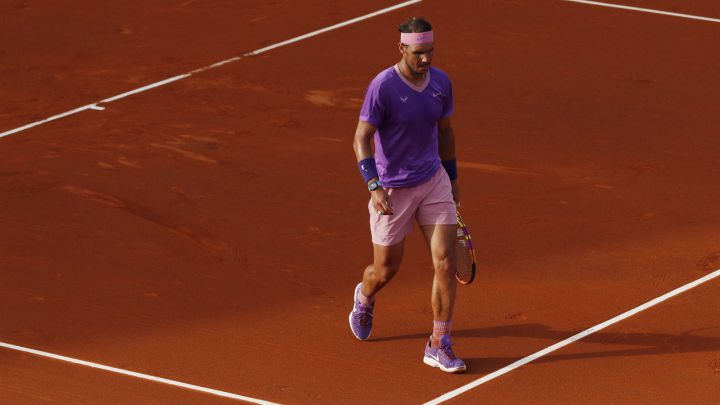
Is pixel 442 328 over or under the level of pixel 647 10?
over

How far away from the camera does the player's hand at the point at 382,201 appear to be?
346 inches

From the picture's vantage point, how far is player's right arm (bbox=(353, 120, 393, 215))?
8805 millimetres

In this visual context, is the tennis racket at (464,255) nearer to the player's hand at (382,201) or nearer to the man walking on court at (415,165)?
the man walking on court at (415,165)

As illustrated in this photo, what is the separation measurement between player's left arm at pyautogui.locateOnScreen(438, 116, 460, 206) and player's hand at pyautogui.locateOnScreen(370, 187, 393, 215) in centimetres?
63

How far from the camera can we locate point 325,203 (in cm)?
1223

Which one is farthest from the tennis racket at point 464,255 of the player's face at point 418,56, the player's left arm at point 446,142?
the player's face at point 418,56

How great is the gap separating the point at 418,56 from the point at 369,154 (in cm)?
66

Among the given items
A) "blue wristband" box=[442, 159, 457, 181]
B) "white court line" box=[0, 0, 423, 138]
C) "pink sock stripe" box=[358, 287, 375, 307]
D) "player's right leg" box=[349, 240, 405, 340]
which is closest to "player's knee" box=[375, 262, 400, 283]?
"player's right leg" box=[349, 240, 405, 340]

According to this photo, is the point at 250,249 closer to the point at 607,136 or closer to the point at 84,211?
the point at 84,211

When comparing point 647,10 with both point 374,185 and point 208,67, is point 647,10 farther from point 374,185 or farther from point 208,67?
point 374,185

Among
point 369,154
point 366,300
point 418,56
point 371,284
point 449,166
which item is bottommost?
point 366,300

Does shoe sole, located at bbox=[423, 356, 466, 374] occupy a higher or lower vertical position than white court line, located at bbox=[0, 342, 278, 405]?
lower

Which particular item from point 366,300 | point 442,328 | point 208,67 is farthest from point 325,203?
Answer: point 208,67

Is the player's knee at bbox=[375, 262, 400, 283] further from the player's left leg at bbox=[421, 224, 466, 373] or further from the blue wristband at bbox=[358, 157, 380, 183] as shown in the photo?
the blue wristband at bbox=[358, 157, 380, 183]
